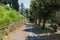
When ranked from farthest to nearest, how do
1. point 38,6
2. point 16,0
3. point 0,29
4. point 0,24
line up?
1. point 16,0
2. point 38,6
3. point 0,24
4. point 0,29

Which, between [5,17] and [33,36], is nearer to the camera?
[33,36]

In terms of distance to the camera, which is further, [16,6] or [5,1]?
[16,6]

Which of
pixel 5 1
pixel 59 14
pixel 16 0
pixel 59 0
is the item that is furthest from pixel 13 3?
pixel 59 0

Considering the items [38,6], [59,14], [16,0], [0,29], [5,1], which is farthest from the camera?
[16,0]

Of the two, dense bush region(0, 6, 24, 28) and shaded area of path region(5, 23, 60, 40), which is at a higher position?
dense bush region(0, 6, 24, 28)

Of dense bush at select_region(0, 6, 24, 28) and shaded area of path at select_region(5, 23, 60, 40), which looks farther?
dense bush at select_region(0, 6, 24, 28)

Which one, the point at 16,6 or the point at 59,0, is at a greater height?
the point at 59,0

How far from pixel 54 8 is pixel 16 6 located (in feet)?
170

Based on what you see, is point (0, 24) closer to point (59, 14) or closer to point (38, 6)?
point (59, 14)

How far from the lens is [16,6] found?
247 ft

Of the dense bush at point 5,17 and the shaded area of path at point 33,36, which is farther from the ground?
the dense bush at point 5,17

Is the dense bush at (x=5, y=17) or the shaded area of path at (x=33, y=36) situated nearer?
the shaded area of path at (x=33, y=36)

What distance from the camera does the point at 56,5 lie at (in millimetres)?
22891

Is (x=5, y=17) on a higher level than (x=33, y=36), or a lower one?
higher
